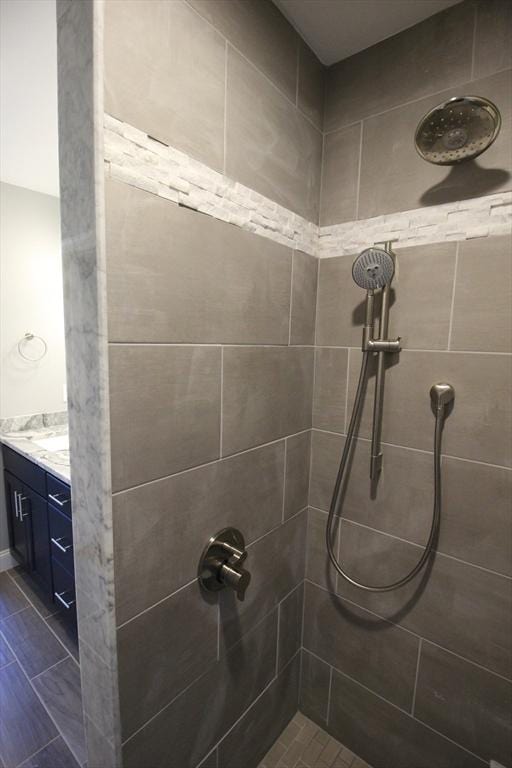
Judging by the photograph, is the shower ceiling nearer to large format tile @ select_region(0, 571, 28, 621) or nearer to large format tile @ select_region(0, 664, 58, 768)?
large format tile @ select_region(0, 664, 58, 768)

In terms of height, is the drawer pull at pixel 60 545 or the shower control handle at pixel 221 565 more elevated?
the shower control handle at pixel 221 565

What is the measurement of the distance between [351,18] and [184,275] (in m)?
0.95

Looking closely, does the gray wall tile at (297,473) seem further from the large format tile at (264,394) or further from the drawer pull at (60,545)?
the drawer pull at (60,545)

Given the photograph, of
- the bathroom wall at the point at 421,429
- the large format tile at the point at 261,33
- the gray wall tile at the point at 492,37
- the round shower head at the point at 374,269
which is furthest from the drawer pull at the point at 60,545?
the gray wall tile at the point at 492,37

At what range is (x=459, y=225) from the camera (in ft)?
3.22

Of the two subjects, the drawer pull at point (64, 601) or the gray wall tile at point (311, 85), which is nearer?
the gray wall tile at point (311, 85)

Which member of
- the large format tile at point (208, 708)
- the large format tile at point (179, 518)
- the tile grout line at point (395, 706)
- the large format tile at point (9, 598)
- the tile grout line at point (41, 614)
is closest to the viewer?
the large format tile at point (179, 518)

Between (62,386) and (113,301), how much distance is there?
7.28ft

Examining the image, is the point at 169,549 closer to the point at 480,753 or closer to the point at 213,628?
the point at 213,628

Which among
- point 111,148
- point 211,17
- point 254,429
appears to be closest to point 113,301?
point 111,148

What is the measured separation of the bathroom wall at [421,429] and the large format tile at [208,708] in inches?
11.8

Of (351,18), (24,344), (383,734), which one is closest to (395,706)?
(383,734)

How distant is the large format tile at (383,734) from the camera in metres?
1.11

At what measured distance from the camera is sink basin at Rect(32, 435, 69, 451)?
6.63ft
